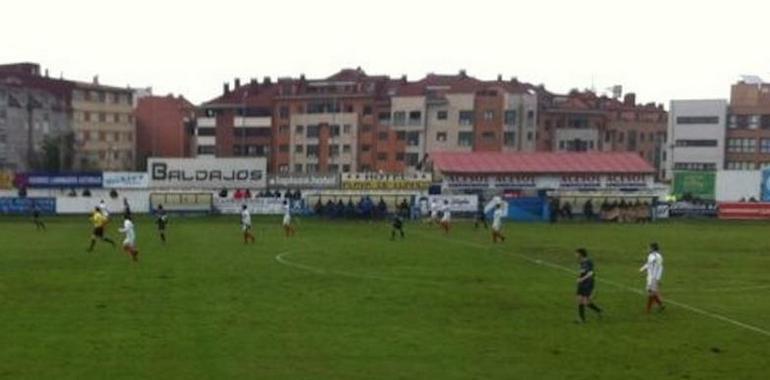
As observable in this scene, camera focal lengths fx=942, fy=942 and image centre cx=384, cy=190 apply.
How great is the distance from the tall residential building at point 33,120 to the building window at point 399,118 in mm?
39658

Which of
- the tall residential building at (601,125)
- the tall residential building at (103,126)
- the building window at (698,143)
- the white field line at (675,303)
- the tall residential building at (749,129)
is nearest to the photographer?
the white field line at (675,303)

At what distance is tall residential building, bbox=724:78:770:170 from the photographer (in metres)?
121

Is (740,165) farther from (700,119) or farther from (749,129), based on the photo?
(700,119)

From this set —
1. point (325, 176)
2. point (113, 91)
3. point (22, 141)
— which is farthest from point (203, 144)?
point (325, 176)

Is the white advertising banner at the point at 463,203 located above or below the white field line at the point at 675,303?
above

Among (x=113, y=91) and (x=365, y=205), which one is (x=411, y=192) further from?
(x=113, y=91)

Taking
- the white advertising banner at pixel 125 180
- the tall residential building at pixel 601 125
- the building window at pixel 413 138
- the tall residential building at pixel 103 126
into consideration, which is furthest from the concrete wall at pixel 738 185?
the tall residential building at pixel 103 126

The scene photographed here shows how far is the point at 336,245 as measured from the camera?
151ft

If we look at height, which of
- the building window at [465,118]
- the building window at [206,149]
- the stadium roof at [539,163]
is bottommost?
the stadium roof at [539,163]

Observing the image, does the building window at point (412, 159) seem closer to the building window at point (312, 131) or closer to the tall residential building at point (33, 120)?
the building window at point (312, 131)

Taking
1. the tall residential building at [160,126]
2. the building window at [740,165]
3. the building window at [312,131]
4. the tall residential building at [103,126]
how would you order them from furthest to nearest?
the tall residential building at [160,126] → the tall residential building at [103,126] → the building window at [740,165] → the building window at [312,131]

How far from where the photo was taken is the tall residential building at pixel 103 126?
12529 centimetres

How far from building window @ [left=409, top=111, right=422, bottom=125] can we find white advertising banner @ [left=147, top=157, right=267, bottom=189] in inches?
1473

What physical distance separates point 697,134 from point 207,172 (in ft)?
234
